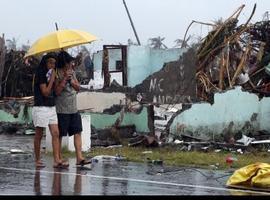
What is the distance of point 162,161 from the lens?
35.3 ft

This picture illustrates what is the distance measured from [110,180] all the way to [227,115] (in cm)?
603

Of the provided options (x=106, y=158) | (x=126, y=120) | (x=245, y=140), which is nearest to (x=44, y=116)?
(x=106, y=158)

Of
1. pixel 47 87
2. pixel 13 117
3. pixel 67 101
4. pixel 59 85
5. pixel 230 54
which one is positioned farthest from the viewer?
pixel 13 117

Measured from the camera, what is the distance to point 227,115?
13.9 meters

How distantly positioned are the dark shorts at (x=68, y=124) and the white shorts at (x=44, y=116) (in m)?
0.22

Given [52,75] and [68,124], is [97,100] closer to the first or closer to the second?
[68,124]

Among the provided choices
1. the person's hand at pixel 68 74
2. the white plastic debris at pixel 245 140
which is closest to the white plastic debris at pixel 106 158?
the person's hand at pixel 68 74

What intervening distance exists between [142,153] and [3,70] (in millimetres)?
11833

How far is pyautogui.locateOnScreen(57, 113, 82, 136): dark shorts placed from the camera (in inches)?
387

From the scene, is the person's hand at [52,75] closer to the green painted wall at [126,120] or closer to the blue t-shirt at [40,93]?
the blue t-shirt at [40,93]

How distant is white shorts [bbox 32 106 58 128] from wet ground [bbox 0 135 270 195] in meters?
0.77

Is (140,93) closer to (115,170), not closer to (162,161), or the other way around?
(162,161)

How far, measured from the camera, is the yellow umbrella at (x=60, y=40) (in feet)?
31.4

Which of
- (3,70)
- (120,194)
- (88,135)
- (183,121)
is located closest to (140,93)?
(183,121)
